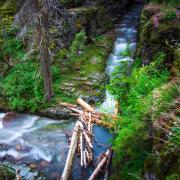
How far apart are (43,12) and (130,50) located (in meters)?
7.54

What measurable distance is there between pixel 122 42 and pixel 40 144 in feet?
32.7

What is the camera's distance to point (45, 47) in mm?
11844

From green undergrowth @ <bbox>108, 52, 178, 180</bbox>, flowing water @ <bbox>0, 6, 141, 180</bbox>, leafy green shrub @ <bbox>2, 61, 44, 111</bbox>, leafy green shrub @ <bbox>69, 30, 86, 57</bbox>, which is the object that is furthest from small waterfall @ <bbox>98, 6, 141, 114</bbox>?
leafy green shrub @ <bbox>2, 61, 44, 111</bbox>

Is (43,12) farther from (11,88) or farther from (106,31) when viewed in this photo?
(106,31)

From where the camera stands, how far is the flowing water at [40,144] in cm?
938

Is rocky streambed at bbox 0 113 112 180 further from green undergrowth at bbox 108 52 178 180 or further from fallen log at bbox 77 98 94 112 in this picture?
green undergrowth at bbox 108 52 178 180

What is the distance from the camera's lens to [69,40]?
16.2 metres

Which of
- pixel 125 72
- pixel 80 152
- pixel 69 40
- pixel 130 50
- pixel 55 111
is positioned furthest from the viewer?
pixel 130 50

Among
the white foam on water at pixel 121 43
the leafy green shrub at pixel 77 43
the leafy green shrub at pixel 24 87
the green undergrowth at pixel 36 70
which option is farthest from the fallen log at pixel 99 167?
the leafy green shrub at pixel 77 43

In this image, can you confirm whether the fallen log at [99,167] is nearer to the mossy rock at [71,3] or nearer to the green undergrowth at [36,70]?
the green undergrowth at [36,70]

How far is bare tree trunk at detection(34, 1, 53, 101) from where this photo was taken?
1127cm

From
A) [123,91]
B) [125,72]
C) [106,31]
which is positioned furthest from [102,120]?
[106,31]

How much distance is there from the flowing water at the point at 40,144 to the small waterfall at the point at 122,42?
0.10 m

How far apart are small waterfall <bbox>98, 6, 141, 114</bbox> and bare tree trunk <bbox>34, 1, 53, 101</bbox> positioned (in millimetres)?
2392
